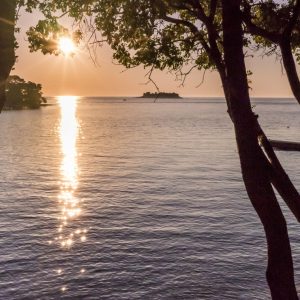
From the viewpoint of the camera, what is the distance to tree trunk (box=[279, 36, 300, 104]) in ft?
33.6

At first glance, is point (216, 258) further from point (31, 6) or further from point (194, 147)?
point (194, 147)

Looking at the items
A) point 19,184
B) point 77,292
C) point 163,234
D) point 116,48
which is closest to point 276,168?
point 116,48

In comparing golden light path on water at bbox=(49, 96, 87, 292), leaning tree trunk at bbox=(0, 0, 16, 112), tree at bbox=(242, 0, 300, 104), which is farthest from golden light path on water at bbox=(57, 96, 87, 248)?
leaning tree trunk at bbox=(0, 0, 16, 112)

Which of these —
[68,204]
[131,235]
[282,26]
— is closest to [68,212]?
[68,204]

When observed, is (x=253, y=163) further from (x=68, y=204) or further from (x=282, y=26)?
(x=68, y=204)

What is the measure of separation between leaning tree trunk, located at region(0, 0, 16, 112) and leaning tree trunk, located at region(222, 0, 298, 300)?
4374 millimetres

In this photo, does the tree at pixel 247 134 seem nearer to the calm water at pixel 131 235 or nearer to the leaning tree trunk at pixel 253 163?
the leaning tree trunk at pixel 253 163

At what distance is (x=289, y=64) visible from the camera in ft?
34.0

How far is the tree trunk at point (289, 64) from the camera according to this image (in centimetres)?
1025

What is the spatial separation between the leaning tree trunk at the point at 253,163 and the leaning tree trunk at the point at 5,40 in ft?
14.4

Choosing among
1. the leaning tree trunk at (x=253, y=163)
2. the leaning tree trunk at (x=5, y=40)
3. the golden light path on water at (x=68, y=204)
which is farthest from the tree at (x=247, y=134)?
the golden light path on water at (x=68, y=204)

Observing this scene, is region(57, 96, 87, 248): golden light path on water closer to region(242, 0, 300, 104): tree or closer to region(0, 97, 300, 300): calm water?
region(0, 97, 300, 300): calm water

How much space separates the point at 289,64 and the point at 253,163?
9.04 feet

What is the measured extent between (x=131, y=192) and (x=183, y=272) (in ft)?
53.0
